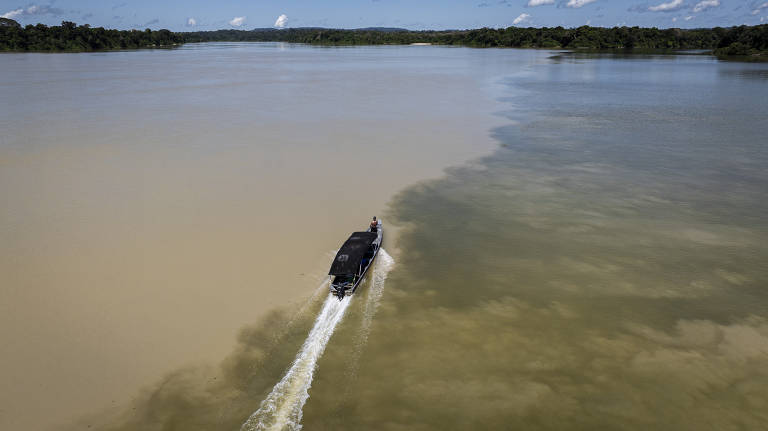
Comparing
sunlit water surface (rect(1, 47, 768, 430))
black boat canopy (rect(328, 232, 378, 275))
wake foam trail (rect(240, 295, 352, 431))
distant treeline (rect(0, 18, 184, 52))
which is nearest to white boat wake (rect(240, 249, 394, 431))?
wake foam trail (rect(240, 295, 352, 431))

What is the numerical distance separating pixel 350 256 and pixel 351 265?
410 millimetres

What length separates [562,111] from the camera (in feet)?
159

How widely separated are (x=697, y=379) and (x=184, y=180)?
25030 mm

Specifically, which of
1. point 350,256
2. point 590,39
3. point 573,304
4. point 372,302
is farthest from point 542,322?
point 590,39

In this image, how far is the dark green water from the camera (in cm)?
1069

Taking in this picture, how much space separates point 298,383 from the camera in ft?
37.1

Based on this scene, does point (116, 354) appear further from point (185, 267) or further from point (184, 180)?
point (184, 180)

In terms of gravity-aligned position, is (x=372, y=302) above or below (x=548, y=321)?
above

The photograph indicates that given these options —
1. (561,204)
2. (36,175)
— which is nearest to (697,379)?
(561,204)

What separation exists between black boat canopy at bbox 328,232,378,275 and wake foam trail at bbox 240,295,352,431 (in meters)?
1.57

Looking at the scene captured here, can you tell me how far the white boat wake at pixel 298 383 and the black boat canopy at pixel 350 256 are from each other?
90 centimetres

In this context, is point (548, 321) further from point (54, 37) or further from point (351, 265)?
point (54, 37)

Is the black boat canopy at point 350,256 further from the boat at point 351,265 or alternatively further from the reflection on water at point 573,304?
the reflection on water at point 573,304

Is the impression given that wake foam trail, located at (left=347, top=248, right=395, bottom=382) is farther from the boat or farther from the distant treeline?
the distant treeline
